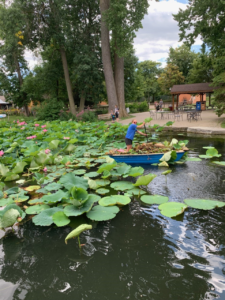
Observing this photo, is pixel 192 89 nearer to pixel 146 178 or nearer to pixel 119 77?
pixel 119 77

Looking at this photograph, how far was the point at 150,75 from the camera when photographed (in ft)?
191

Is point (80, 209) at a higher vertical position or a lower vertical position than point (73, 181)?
lower

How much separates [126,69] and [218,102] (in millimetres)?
13408

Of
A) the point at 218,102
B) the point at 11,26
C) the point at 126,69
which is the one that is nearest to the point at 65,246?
the point at 218,102

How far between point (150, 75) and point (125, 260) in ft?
197

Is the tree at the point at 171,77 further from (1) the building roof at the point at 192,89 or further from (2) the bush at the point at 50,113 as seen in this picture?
(2) the bush at the point at 50,113

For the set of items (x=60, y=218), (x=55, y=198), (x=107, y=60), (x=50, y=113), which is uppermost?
(x=107, y=60)

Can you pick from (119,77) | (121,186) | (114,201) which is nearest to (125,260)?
(114,201)

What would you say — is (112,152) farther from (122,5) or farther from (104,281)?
(122,5)

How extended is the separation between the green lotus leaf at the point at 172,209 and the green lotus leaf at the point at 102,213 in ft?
2.34

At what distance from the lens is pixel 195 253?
2.79 metres

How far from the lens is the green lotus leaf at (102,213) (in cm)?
322

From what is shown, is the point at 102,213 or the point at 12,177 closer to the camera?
the point at 102,213

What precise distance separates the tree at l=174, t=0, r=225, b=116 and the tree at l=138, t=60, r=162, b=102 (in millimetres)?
34555
